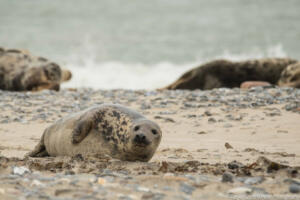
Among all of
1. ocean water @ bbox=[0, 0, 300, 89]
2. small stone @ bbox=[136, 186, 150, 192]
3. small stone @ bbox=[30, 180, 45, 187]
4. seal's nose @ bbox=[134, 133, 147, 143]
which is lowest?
small stone @ bbox=[136, 186, 150, 192]

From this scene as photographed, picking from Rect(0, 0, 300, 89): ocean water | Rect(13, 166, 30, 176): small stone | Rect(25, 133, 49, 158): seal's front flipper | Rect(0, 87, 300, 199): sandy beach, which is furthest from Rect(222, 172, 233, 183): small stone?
Rect(0, 0, 300, 89): ocean water

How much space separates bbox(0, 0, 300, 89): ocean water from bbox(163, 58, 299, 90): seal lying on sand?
5562mm

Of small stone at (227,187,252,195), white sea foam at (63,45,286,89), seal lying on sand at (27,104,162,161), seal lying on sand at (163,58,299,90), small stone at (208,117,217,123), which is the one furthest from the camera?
white sea foam at (63,45,286,89)

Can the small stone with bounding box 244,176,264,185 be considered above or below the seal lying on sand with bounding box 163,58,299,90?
below

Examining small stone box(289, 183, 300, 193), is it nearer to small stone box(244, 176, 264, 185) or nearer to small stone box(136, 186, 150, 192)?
small stone box(244, 176, 264, 185)

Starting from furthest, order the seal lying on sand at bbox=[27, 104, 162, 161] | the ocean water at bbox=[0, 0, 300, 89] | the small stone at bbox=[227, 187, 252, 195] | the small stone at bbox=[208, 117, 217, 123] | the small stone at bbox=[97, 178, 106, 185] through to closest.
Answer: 1. the ocean water at bbox=[0, 0, 300, 89]
2. the small stone at bbox=[208, 117, 217, 123]
3. the seal lying on sand at bbox=[27, 104, 162, 161]
4. the small stone at bbox=[97, 178, 106, 185]
5. the small stone at bbox=[227, 187, 252, 195]

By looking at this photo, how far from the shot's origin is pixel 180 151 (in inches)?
221

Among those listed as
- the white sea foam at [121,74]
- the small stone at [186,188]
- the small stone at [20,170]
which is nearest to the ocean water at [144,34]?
the white sea foam at [121,74]

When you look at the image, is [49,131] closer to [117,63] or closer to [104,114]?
[104,114]

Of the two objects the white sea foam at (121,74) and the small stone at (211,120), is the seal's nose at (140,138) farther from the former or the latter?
the white sea foam at (121,74)

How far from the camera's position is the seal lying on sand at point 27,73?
11781mm

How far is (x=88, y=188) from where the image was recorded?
3.12 m

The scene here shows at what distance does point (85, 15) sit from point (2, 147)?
77.9 feet

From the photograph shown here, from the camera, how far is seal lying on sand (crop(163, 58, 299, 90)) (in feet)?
41.0
